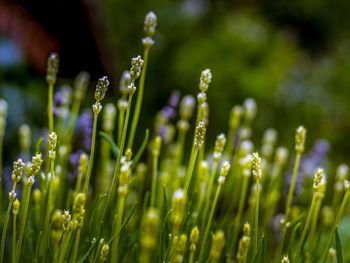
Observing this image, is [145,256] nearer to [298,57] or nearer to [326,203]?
[326,203]

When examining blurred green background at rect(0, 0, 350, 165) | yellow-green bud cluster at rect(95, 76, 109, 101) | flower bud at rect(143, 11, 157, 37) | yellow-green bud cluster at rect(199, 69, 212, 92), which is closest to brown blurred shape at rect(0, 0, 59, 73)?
blurred green background at rect(0, 0, 350, 165)

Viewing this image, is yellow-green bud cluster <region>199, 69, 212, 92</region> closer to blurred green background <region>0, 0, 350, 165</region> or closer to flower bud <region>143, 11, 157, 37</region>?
flower bud <region>143, 11, 157, 37</region>

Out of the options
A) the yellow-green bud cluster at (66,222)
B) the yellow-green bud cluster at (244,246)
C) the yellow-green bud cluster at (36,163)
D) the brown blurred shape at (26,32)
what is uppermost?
the brown blurred shape at (26,32)

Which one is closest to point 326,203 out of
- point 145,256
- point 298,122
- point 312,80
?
point 298,122

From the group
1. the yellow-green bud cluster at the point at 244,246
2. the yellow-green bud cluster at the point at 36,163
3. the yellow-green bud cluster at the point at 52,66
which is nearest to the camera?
the yellow-green bud cluster at the point at 36,163

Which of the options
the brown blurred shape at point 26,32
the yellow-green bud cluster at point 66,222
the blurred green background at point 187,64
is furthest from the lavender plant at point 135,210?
the brown blurred shape at point 26,32

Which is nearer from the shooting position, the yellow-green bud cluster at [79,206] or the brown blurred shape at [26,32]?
the yellow-green bud cluster at [79,206]

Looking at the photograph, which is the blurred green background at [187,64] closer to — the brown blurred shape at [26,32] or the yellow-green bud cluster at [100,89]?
the brown blurred shape at [26,32]

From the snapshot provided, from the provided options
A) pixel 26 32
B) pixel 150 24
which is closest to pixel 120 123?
pixel 150 24
